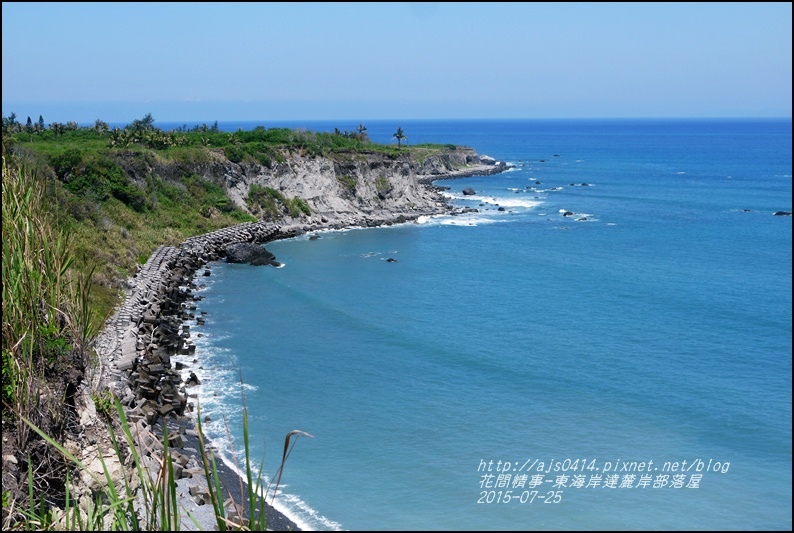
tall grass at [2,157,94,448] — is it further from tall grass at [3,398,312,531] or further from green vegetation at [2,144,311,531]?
tall grass at [3,398,312,531]

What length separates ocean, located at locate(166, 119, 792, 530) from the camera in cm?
2256

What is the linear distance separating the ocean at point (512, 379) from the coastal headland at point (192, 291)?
4.39 ft

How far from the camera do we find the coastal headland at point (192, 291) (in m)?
23.0

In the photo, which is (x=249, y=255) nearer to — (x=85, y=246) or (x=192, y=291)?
(x=192, y=291)

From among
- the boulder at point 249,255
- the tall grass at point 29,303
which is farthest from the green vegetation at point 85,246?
Result: the boulder at point 249,255

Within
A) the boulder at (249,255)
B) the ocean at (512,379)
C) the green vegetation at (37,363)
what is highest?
the green vegetation at (37,363)

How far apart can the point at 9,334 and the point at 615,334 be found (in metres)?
31.2

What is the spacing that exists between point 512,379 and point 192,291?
24567 millimetres

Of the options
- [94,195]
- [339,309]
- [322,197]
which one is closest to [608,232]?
[322,197]

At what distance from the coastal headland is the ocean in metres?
1.34

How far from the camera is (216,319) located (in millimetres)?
41250

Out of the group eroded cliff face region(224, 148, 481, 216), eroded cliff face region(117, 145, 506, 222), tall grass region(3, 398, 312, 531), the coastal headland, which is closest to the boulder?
the coastal headland

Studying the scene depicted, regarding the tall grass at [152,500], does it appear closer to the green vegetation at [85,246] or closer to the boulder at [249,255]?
the green vegetation at [85,246]

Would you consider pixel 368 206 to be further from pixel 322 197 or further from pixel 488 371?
pixel 488 371
